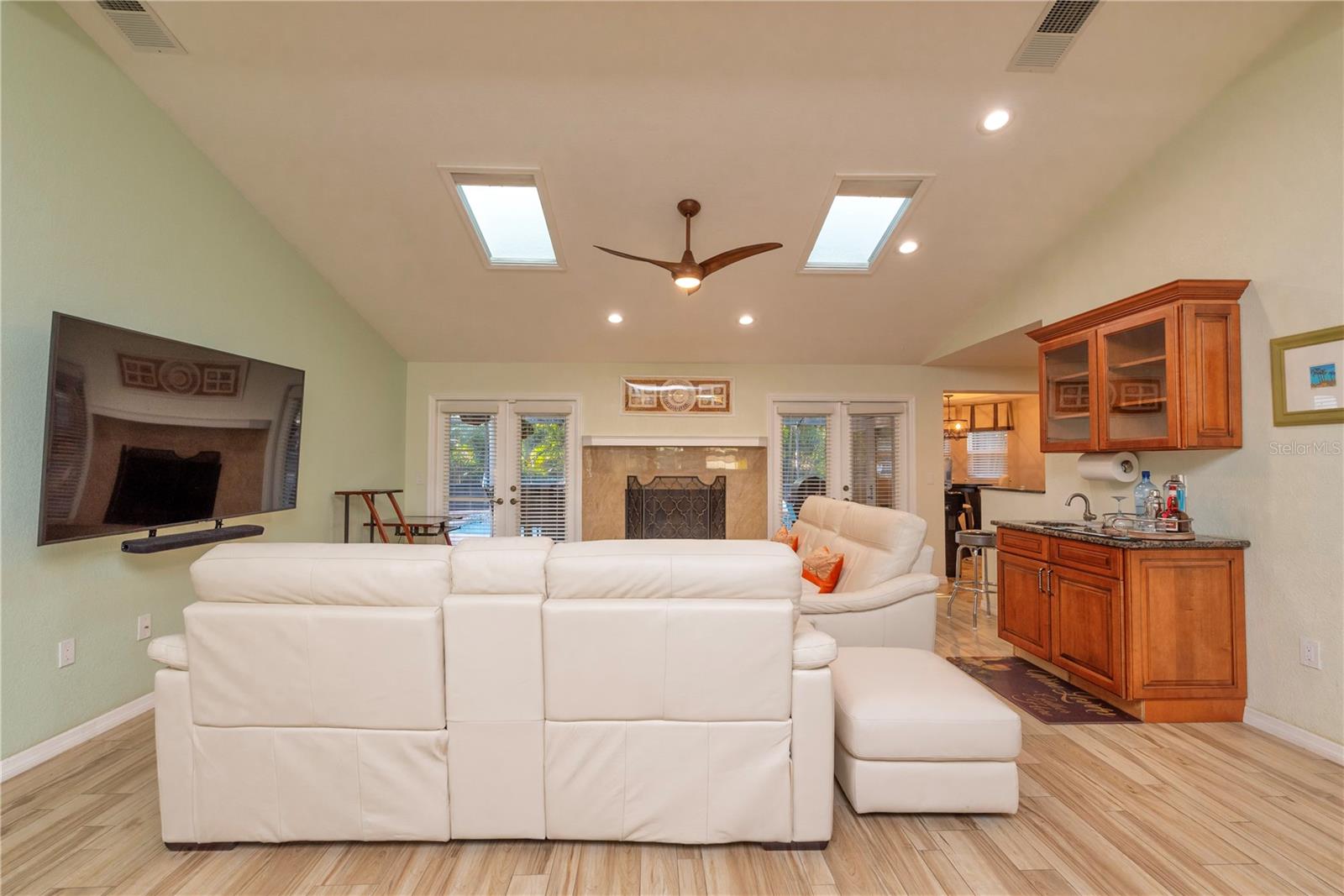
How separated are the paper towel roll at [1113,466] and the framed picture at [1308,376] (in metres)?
0.86

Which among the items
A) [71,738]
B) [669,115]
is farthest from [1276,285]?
[71,738]

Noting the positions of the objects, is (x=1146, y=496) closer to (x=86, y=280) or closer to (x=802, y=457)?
(x=802, y=457)

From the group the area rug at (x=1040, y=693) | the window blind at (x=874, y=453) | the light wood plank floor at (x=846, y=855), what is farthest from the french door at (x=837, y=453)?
the light wood plank floor at (x=846, y=855)

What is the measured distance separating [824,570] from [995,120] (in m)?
2.66

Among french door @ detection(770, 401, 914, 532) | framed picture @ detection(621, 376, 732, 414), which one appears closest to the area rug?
french door @ detection(770, 401, 914, 532)

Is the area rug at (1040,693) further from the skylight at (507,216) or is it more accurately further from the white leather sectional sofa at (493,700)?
the skylight at (507,216)

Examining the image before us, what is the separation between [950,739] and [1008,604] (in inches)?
88.2

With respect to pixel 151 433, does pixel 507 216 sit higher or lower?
higher

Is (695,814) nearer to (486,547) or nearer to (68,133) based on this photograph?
(486,547)

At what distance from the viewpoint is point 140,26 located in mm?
2691

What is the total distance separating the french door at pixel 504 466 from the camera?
6.39 metres

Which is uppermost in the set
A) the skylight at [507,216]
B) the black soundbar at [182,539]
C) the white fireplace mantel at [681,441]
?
the skylight at [507,216]

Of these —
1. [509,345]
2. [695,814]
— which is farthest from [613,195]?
[695,814]

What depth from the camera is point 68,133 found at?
2.66 meters
